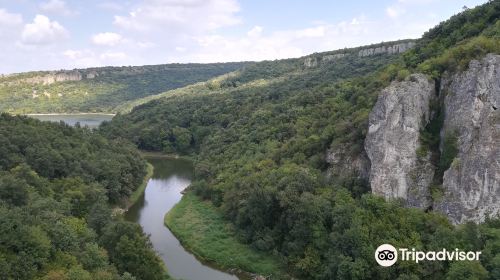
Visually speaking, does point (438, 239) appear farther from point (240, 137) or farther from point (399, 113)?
point (240, 137)

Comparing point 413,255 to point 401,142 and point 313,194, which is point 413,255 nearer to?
point 401,142

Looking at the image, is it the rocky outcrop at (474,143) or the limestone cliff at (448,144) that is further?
the limestone cliff at (448,144)

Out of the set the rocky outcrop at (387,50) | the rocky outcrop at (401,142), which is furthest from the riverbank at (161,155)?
the rocky outcrop at (401,142)

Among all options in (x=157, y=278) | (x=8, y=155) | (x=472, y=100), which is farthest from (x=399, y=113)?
(x=8, y=155)

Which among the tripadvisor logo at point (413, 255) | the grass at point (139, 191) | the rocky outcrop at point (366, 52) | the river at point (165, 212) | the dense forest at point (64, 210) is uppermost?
the rocky outcrop at point (366, 52)

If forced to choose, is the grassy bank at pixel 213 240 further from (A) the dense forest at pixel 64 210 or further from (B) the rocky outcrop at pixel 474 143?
(B) the rocky outcrop at pixel 474 143

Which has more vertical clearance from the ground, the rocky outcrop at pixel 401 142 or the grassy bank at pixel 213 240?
the rocky outcrop at pixel 401 142
